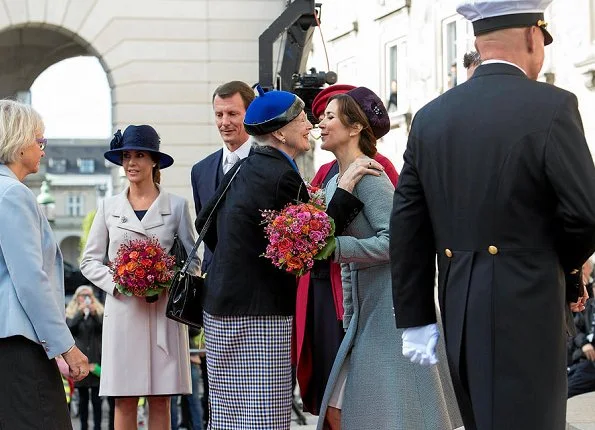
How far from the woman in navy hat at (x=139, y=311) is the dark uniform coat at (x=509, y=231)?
3.08 m

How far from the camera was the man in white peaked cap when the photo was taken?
388 centimetres

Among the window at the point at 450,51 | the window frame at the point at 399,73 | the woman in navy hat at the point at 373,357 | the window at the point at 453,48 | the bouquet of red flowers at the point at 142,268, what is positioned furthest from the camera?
the window frame at the point at 399,73

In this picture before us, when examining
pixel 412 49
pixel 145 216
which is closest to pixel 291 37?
pixel 145 216

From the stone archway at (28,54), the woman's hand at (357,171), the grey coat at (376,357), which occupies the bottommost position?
the grey coat at (376,357)

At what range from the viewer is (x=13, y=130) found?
538 cm

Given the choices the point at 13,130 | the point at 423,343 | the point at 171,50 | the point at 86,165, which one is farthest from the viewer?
the point at 86,165

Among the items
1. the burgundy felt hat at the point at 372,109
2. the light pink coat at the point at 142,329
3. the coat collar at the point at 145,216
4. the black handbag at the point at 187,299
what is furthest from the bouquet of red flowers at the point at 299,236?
the coat collar at the point at 145,216

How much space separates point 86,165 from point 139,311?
103 m

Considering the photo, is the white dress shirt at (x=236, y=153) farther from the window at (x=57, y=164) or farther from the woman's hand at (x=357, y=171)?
the window at (x=57, y=164)

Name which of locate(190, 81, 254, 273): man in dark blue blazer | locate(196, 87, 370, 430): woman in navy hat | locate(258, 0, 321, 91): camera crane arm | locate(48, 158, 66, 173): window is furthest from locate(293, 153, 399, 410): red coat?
locate(48, 158, 66, 173): window

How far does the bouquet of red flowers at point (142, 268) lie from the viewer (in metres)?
6.58

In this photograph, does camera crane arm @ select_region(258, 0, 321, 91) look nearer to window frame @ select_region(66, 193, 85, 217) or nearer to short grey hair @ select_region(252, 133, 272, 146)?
short grey hair @ select_region(252, 133, 272, 146)

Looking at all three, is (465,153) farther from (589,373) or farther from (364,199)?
(589,373)

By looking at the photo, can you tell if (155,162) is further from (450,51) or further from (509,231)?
(450,51)
